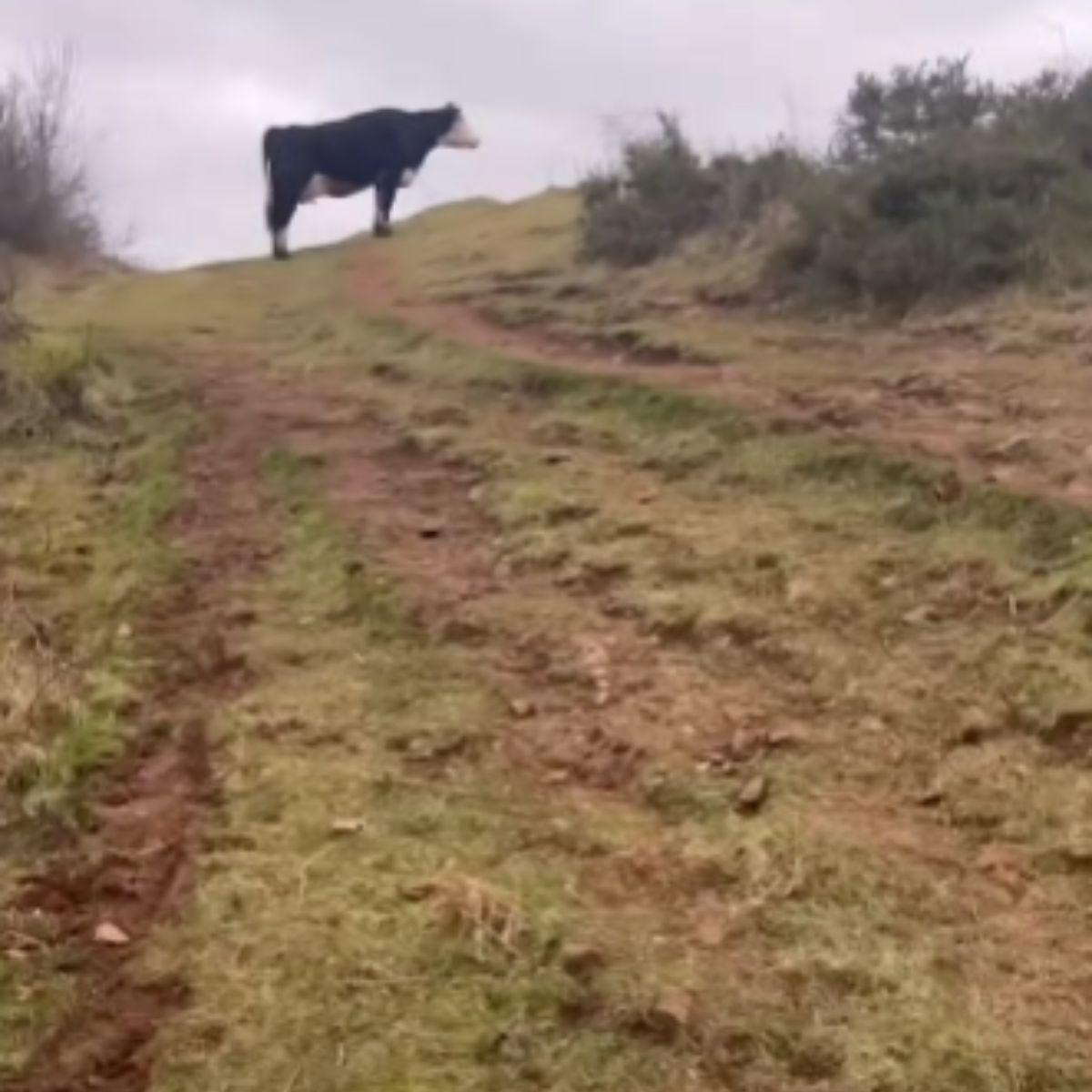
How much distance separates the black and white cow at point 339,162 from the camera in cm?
1881

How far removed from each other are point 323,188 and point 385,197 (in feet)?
2.15

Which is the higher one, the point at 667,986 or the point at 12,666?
the point at 12,666

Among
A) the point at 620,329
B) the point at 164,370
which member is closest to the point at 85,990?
the point at 620,329

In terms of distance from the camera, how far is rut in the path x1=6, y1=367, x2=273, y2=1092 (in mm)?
3414

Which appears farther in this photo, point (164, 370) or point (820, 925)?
point (164, 370)

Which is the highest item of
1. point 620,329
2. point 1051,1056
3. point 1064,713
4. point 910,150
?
point 910,150

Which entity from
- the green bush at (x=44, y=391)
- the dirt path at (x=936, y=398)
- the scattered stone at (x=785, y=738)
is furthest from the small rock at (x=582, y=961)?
the green bush at (x=44, y=391)

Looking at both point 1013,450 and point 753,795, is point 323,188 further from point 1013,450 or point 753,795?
point 753,795

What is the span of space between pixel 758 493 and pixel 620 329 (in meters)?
3.32

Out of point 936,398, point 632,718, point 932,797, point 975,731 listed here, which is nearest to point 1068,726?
point 975,731

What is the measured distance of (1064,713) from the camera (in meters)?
4.38

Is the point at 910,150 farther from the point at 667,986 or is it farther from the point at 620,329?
the point at 667,986

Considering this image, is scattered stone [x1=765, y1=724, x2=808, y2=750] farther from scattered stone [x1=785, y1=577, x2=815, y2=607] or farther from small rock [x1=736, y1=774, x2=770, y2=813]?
scattered stone [x1=785, y1=577, x2=815, y2=607]

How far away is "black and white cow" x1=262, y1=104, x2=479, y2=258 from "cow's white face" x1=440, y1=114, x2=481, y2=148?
0.74 m
